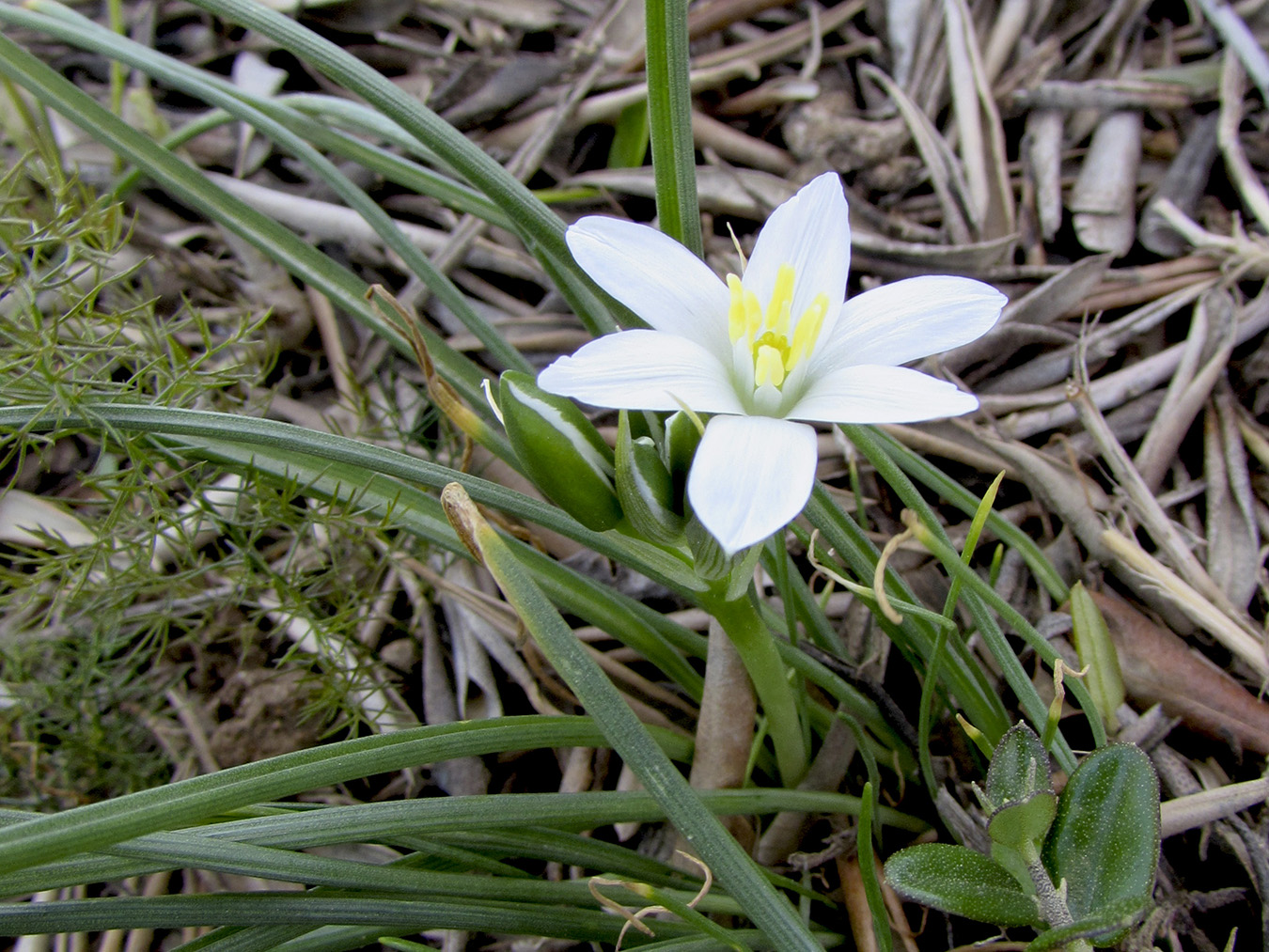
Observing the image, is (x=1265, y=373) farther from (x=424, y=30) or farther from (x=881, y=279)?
(x=424, y=30)

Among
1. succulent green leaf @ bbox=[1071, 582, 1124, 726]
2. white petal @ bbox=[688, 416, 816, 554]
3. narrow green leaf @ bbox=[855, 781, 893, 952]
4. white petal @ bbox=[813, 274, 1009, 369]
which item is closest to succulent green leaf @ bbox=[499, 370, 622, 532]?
white petal @ bbox=[688, 416, 816, 554]

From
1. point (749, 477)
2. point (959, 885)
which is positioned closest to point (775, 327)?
point (749, 477)

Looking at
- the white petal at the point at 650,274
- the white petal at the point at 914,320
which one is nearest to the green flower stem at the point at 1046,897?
the white petal at the point at 914,320

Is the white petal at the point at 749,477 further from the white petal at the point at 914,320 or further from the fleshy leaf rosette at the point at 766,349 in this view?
the white petal at the point at 914,320

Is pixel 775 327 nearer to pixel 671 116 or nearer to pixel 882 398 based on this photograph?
pixel 882 398

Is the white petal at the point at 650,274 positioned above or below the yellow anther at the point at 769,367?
above

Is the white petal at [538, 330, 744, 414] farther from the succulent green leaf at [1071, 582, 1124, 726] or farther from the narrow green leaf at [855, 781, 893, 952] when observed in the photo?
the succulent green leaf at [1071, 582, 1124, 726]

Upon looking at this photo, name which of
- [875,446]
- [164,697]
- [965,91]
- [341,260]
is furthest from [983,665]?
[341,260]
